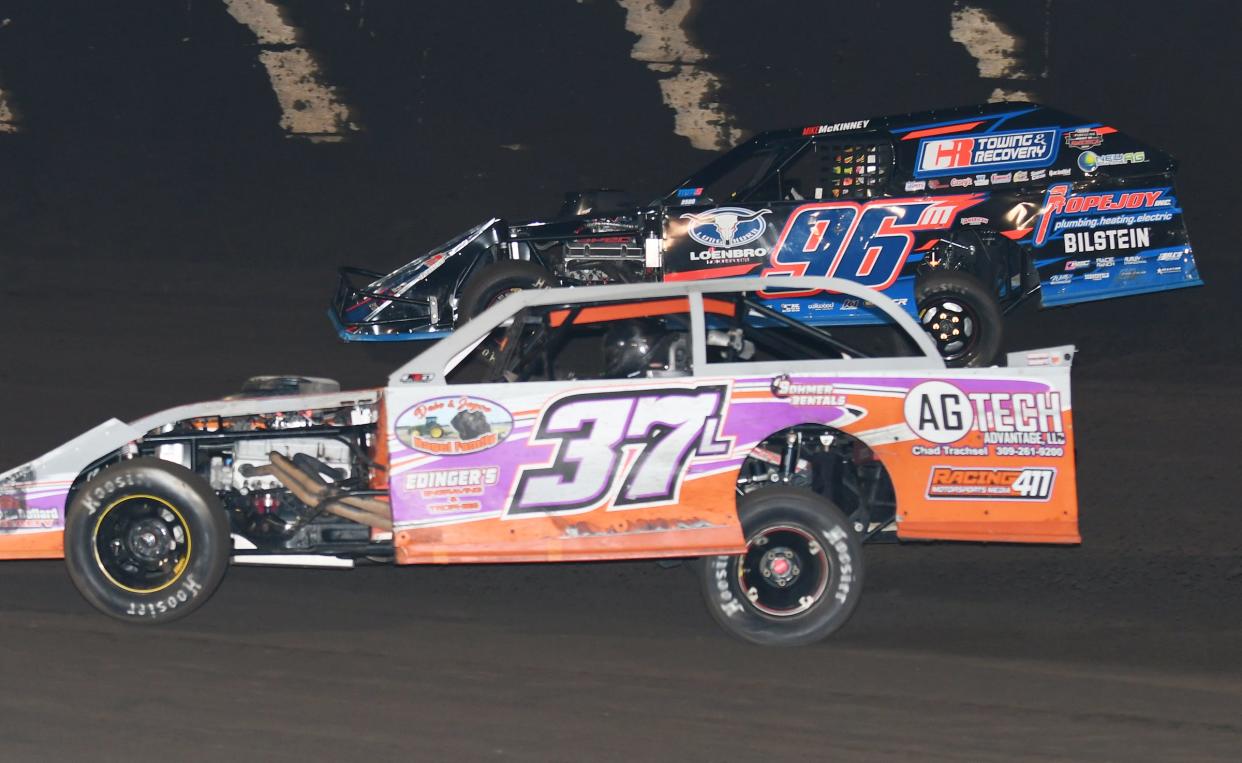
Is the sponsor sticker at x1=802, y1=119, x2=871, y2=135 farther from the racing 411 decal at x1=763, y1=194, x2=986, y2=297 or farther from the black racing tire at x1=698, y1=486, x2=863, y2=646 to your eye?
the black racing tire at x1=698, y1=486, x2=863, y2=646

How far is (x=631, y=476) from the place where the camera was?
260 inches

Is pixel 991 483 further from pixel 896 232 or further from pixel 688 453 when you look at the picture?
pixel 896 232

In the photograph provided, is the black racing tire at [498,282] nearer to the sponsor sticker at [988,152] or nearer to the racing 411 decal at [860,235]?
the racing 411 decal at [860,235]

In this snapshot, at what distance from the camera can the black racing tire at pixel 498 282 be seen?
10305 millimetres

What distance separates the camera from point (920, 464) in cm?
662

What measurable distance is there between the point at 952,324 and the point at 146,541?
17.4 feet

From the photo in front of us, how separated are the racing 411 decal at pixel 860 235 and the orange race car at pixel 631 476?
3.40m

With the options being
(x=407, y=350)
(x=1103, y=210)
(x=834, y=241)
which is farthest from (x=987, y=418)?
(x=407, y=350)

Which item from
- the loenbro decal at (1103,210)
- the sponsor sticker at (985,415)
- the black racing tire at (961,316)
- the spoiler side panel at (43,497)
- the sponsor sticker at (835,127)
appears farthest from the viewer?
the sponsor sticker at (835,127)

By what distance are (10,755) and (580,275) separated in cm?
563

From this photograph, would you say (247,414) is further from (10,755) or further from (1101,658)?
(1101,658)

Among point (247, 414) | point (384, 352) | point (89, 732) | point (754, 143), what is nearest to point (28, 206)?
point (384, 352)

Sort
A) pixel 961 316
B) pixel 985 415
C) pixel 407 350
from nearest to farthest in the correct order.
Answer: pixel 985 415
pixel 961 316
pixel 407 350

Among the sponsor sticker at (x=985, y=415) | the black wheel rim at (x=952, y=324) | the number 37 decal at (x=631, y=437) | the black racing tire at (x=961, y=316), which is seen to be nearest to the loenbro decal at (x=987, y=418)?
the sponsor sticker at (x=985, y=415)
